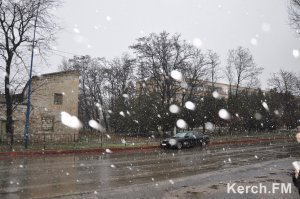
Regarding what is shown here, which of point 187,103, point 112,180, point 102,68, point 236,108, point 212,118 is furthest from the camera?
point 102,68

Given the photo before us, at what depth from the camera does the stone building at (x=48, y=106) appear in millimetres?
28609

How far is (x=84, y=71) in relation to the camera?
190 feet

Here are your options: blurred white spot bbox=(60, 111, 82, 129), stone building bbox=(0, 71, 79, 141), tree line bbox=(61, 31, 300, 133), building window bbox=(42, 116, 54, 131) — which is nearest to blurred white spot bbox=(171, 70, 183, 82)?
tree line bbox=(61, 31, 300, 133)

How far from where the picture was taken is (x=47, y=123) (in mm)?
30578

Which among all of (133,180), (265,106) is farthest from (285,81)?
(133,180)

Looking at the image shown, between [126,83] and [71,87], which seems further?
[126,83]

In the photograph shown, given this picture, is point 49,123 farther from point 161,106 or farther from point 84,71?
point 84,71

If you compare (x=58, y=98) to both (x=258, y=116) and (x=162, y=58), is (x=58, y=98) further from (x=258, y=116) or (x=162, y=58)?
(x=258, y=116)

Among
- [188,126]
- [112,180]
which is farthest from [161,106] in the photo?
[112,180]

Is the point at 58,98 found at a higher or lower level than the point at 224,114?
Result: higher

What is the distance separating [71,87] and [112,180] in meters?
22.6

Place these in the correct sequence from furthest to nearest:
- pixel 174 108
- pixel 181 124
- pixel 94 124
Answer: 1. pixel 94 124
2. pixel 181 124
3. pixel 174 108

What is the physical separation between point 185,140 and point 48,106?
1373cm

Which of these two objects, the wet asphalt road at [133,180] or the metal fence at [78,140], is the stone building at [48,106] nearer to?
the metal fence at [78,140]
